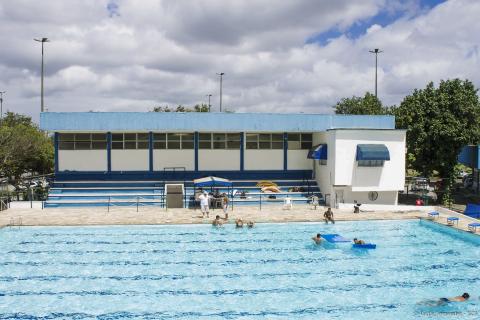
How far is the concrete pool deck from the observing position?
22156 millimetres


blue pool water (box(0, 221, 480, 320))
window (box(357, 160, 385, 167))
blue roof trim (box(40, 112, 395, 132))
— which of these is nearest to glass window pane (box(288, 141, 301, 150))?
blue roof trim (box(40, 112, 395, 132))

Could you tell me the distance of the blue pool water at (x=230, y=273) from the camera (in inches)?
472

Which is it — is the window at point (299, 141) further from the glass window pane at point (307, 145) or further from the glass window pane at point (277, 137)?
the glass window pane at point (277, 137)

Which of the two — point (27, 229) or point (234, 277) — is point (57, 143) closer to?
point (27, 229)

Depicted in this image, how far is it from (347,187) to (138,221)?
1301 centimetres

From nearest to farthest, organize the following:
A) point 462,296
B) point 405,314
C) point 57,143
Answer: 1. point 405,314
2. point 462,296
3. point 57,143

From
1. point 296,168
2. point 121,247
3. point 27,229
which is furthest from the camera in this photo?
point 296,168

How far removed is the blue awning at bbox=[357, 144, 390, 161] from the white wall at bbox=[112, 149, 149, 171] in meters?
14.8

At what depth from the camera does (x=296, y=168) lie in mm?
33125

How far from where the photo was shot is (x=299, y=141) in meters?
33.2

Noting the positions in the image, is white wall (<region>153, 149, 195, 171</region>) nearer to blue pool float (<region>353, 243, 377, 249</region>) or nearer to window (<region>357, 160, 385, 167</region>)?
window (<region>357, 160, 385, 167</region>)

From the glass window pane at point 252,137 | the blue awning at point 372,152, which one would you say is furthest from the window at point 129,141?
the blue awning at point 372,152

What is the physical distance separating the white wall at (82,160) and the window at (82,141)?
288 millimetres

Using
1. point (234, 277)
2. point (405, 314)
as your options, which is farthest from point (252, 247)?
point (405, 314)
